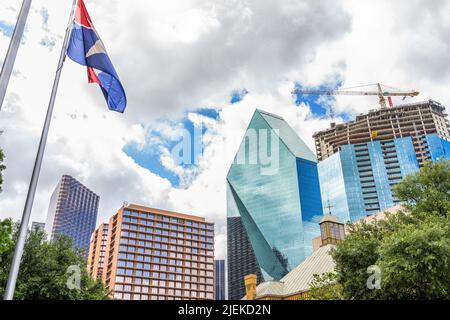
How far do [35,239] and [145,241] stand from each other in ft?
434

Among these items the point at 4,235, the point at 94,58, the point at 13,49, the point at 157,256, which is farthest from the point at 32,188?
the point at 157,256

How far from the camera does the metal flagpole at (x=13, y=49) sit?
11.9 meters

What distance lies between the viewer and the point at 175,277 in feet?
537

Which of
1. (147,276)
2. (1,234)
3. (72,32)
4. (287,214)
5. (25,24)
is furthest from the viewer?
(287,214)

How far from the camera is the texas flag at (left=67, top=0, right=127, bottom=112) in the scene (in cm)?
1594

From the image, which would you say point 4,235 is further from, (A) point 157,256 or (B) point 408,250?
(A) point 157,256

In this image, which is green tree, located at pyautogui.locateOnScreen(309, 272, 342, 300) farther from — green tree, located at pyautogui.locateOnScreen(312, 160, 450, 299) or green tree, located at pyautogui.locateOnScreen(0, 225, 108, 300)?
green tree, located at pyautogui.locateOnScreen(0, 225, 108, 300)

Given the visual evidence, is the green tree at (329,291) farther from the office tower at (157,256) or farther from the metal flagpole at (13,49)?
the office tower at (157,256)

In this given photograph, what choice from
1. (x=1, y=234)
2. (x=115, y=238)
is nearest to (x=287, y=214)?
(x=115, y=238)

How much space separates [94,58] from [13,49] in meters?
3.71

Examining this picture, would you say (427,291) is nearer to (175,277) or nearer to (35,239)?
(35,239)

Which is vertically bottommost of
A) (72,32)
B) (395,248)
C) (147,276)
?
(395,248)

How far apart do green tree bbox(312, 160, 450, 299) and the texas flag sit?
1550cm
